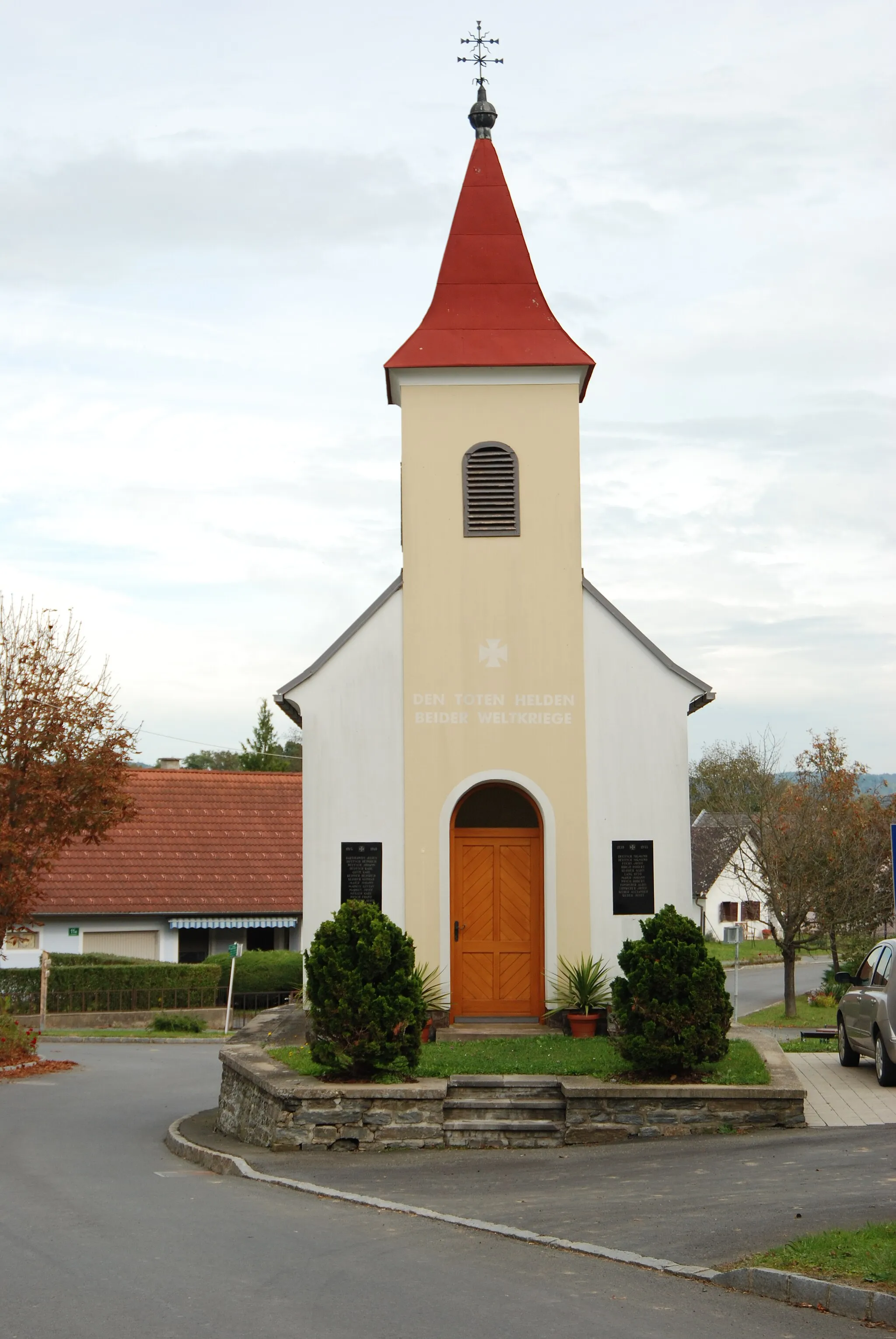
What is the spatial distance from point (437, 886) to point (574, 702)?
291 centimetres

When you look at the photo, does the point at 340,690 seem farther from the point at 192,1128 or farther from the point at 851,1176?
the point at 851,1176

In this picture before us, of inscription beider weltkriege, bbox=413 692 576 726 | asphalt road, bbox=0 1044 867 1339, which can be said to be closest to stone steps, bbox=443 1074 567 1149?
asphalt road, bbox=0 1044 867 1339

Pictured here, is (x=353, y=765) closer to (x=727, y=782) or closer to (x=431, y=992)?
(x=431, y=992)

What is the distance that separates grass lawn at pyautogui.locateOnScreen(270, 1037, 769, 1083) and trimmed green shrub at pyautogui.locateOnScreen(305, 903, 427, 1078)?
1.66ft

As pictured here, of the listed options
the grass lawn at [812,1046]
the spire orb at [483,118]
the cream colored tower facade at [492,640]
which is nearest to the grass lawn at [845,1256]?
the cream colored tower facade at [492,640]

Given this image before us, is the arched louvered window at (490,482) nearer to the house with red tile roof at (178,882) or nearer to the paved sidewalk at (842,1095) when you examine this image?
the paved sidewalk at (842,1095)

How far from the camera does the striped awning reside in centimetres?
3803

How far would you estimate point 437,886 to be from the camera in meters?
17.2

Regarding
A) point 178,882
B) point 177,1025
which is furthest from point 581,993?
point 178,882

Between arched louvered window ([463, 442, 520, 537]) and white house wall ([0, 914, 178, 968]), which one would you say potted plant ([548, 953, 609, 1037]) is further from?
white house wall ([0, 914, 178, 968])

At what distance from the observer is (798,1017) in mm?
32906

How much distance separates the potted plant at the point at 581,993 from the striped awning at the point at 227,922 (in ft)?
73.9

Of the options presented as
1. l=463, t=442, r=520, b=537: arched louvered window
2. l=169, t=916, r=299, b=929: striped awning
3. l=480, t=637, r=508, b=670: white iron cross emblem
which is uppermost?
l=463, t=442, r=520, b=537: arched louvered window

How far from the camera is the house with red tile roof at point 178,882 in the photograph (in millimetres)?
37344
